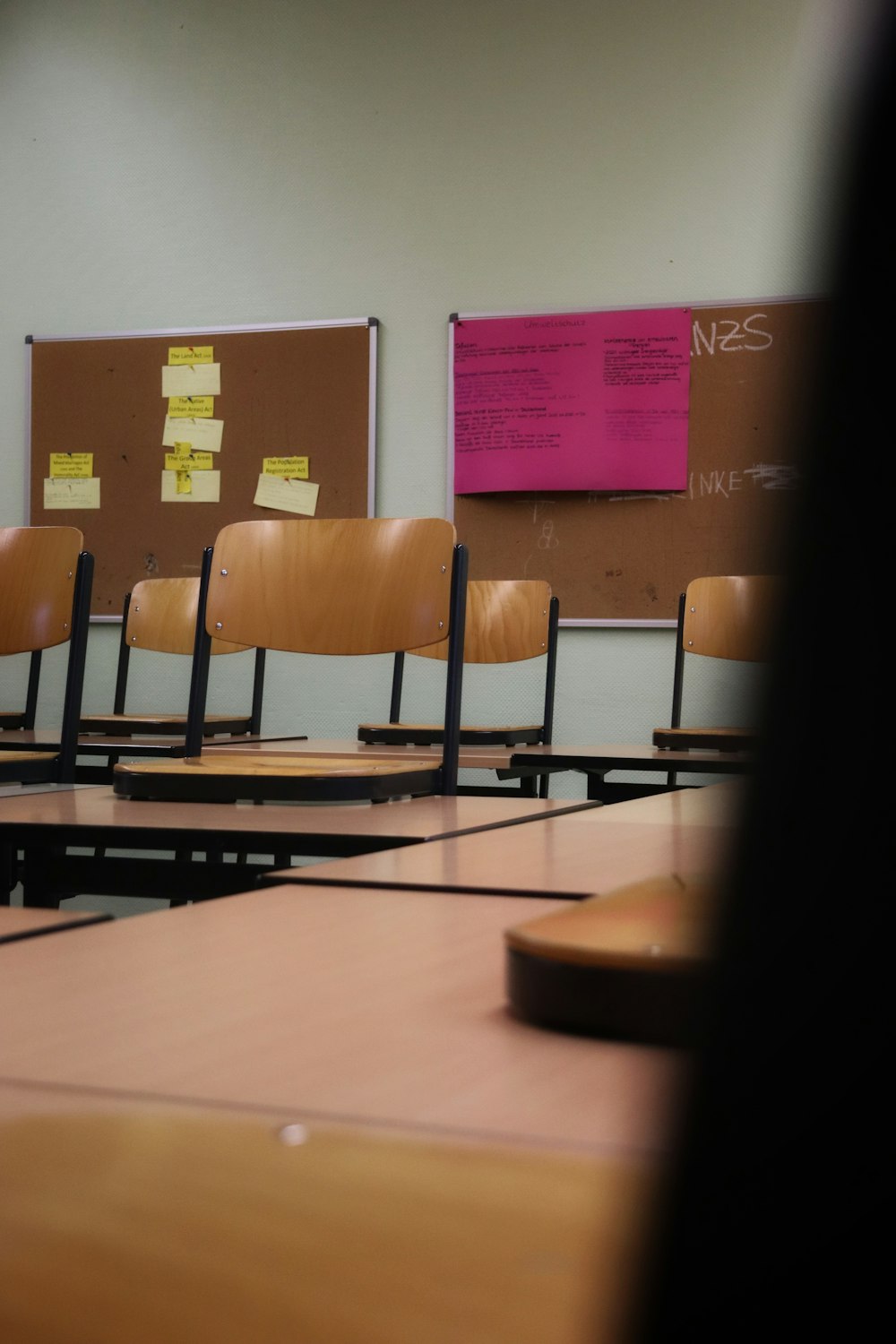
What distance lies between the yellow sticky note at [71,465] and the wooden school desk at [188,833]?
11.0ft

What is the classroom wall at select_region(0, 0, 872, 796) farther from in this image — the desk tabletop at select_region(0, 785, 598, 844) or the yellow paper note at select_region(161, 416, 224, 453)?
the desk tabletop at select_region(0, 785, 598, 844)

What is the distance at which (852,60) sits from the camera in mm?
96

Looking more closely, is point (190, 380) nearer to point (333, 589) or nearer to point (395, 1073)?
point (333, 589)

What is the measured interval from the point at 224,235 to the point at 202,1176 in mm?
4429

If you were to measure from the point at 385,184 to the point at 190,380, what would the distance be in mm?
933

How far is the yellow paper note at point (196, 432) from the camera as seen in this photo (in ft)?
13.9

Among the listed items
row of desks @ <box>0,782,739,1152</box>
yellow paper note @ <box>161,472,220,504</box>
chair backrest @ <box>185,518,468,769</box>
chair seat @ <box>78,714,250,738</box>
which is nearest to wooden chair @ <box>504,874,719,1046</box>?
row of desks @ <box>0,782,739,1152</box>

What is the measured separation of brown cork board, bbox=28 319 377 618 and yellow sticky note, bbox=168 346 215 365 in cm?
2

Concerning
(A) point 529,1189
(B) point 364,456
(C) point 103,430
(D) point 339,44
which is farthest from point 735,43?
(A) point 529,1189

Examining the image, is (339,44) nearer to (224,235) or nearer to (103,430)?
(224,235)

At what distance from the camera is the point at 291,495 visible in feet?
13.7

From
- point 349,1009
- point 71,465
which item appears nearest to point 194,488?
point 71,465

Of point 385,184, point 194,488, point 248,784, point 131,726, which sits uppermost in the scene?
point 385,184

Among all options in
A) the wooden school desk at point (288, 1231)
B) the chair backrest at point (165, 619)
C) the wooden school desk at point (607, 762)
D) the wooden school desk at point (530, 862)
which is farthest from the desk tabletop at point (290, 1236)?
the chair backrest at point (165, 619)
